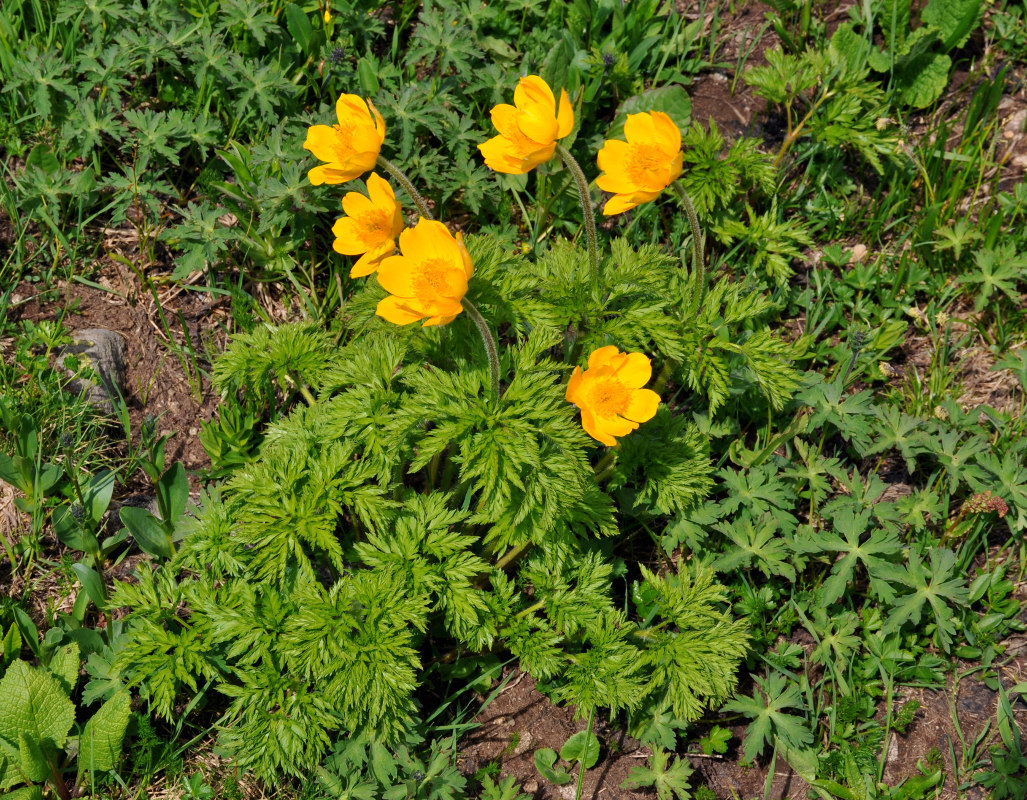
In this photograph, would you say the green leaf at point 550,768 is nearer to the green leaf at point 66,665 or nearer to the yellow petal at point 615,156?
the green leaf at point 66,665

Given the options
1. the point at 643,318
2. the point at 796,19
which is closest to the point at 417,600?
the point at 643,318

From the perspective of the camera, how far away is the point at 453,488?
10.2 feet

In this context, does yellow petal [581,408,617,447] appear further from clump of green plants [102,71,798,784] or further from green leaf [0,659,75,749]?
green leaf [0,659,75,749]

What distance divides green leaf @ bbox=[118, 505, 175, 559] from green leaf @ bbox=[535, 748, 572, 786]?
142 cm

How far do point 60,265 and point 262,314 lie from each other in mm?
886

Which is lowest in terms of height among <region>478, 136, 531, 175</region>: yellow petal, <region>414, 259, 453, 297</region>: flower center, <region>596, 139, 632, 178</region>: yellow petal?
<region>414, 259, 453, 297</region>: flower center

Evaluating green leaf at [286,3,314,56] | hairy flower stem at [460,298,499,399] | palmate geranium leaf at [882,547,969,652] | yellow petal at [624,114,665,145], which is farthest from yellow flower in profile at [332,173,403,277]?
palmate geranium leaf at [882,547,969,652]

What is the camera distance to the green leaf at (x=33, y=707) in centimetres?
271

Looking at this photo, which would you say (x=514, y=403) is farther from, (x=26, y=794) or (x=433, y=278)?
(x=26, y=794)

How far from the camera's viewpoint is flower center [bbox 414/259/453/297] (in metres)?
2.36

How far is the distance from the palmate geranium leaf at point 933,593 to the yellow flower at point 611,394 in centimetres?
115

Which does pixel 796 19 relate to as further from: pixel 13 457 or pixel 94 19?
pixel 13 457

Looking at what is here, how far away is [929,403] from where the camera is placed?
11.7 feet

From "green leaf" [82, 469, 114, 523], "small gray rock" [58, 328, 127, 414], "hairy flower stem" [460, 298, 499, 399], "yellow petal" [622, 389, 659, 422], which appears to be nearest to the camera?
"hairy flower stem" [460, 298, 499, 399]
